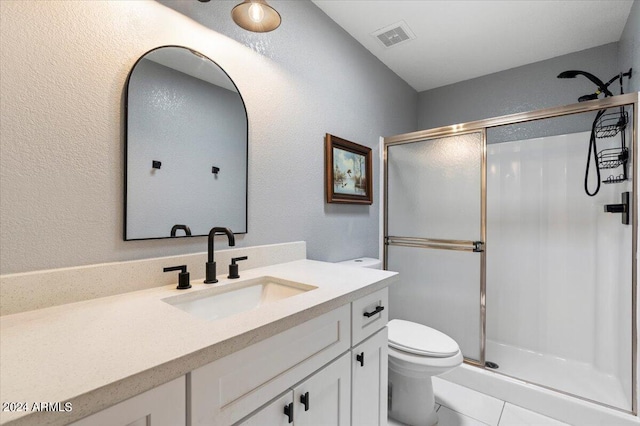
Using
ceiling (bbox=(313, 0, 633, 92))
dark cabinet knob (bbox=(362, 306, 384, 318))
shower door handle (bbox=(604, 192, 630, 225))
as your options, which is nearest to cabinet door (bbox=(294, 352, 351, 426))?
dark cabinet knob (bbox=(362, 306, 384, 318))

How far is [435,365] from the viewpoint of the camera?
1.50 m

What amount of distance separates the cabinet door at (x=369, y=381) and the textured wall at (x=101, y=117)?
0.71m

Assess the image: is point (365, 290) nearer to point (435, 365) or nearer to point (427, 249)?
point (435, 365)

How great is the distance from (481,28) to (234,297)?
2.39 meters

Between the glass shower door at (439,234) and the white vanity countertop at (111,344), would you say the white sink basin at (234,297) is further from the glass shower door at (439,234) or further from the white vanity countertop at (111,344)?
the glass shower door at (439,234)

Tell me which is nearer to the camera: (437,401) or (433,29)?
(437,401)

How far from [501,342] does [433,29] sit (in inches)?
100

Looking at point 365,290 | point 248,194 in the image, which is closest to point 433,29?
point 248,194

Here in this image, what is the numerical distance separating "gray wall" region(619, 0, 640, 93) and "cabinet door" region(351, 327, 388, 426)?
211 centimetres

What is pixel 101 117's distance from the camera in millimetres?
978

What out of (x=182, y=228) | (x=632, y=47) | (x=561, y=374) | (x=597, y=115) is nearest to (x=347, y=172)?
(x=182, y=228)

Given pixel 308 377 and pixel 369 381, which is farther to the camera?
pixel 369 381

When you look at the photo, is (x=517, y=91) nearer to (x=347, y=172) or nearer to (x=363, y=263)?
(x=347, y=172)

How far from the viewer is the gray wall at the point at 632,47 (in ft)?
5.60
